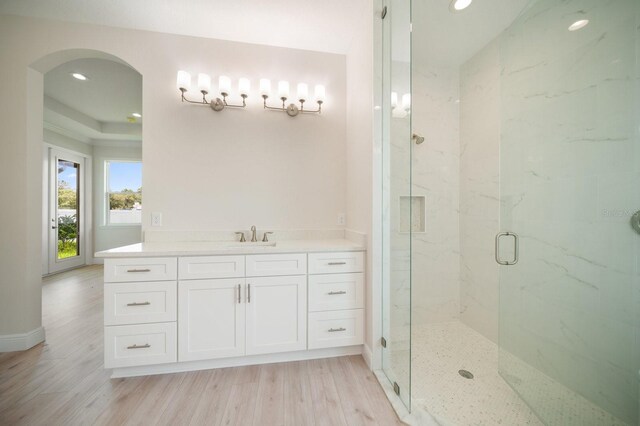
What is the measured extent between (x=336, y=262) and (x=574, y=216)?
146cm

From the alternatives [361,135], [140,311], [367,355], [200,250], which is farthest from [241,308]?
[361,135]

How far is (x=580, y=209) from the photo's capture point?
137 cm

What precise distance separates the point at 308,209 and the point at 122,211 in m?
5.03

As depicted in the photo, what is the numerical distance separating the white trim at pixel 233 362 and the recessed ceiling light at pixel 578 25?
2.47 m

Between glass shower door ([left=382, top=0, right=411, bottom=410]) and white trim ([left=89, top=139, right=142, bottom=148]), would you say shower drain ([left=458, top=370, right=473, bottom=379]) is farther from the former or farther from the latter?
white trim ([left=89, top=139, right=142, bottom=148])

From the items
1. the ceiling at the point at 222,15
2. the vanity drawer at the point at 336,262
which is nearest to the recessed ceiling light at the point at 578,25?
the ceiling at the point at 222,15

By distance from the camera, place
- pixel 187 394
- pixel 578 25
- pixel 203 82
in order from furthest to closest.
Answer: pixel 203 82
pixel 187 394
pixel 578 25

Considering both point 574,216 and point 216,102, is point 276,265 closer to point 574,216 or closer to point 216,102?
point 216,102

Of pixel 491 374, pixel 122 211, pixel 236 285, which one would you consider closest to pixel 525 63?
pixel 491 374

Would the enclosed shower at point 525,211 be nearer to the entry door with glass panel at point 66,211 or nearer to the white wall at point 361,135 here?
the white wall at point 361,135

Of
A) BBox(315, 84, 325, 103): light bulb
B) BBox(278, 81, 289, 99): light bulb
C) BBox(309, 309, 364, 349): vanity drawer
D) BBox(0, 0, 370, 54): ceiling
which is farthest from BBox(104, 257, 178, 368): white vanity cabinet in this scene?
BBox(0, 0, 370, 54): ceiling

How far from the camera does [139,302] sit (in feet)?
5.52

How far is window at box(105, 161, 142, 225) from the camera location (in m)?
5.27

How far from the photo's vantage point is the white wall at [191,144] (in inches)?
80.5
